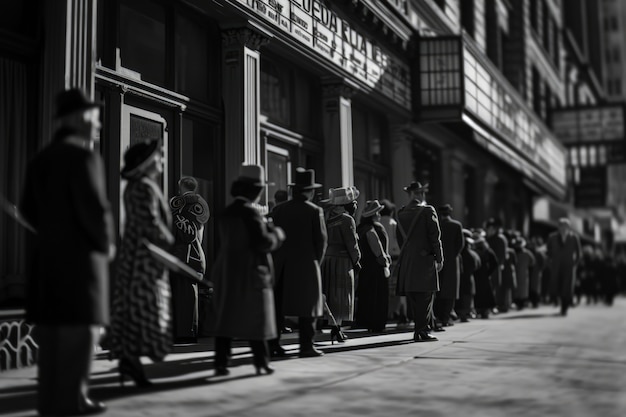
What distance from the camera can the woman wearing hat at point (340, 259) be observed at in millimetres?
10664

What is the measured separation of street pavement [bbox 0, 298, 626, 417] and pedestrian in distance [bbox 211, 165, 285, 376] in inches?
15.0

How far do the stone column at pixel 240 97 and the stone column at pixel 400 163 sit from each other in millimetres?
8029

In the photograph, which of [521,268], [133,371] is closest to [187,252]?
[133,371]

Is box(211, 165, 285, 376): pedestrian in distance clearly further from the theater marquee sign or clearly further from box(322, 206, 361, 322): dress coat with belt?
the theater marquee sign

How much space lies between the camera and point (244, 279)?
7.22m

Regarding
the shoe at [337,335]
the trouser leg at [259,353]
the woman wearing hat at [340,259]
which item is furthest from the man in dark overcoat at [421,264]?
the trouser leg at [259,353]

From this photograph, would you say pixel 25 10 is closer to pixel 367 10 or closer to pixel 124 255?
pixel 124 255

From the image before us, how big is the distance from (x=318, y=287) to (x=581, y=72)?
54.8m

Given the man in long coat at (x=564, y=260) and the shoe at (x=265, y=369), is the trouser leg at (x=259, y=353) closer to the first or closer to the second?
the shoe at (x=265, y=369)

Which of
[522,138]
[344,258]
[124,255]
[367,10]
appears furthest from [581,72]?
[124,255]

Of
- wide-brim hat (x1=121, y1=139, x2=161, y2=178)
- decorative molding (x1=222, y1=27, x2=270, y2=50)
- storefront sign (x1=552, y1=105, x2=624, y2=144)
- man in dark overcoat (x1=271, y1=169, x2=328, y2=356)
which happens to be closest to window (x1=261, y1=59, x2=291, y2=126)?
decorative molding (x1=222, y1=27, x2=270, y2=50)

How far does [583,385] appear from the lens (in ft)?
23.6

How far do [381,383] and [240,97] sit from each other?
20.7 ft

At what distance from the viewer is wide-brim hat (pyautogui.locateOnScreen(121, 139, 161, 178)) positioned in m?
6.37
